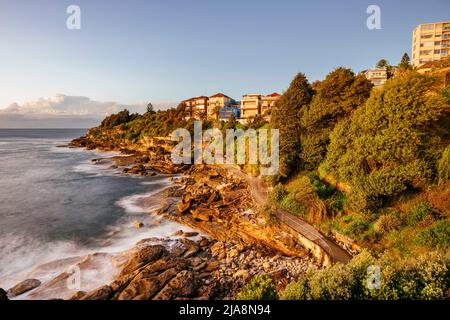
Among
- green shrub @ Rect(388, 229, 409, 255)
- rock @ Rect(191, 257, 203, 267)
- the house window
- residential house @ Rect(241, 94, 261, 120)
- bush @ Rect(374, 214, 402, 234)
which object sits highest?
the house window

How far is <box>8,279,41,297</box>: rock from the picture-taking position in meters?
11.8

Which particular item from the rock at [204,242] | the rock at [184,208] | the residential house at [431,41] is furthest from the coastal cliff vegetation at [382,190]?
the residential house at [431,41]

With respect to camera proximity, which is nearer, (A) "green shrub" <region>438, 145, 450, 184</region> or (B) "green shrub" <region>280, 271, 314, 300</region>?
(B) "green shrub" <region>280, 271, 314, 300</region>

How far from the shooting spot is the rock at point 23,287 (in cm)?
1178

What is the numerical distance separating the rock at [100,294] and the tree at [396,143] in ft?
45.4

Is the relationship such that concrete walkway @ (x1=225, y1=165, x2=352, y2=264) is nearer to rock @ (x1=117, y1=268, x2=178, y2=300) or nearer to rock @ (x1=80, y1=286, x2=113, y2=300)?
rock @ (x1=117, y1=268, x2=178, y2=300)

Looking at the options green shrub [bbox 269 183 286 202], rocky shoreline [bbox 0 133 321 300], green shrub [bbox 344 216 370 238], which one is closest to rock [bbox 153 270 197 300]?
rocky shoreline [bbox 0 133 321 300]

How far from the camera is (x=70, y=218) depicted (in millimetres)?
21656

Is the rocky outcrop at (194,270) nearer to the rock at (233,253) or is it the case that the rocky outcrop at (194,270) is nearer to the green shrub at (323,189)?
the rock at (233,253)

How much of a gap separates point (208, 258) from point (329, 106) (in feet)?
50.6

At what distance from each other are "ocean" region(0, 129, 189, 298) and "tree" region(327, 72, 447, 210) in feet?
41.1
